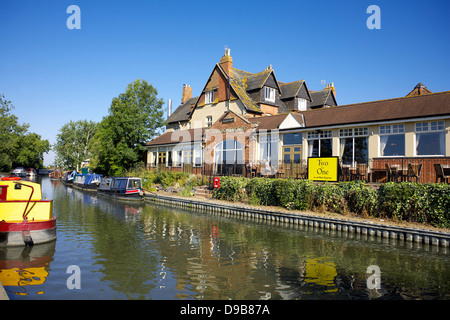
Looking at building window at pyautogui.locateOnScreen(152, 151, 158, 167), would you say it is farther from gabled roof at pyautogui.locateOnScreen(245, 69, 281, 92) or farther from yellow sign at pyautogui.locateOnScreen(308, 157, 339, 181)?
yellow sign at pyautogui.locateOnScreen(308, 157, 339, 181)

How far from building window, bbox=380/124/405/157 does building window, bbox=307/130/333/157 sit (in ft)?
11.0

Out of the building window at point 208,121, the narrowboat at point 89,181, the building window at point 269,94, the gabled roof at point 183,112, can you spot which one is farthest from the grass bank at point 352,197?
the narrowboat at point 89,181

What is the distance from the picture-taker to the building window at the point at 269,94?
112 ft

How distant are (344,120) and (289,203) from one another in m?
7.09

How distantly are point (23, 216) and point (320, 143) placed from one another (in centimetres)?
1807

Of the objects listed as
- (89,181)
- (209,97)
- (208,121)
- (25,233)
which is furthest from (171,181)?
(25,233)

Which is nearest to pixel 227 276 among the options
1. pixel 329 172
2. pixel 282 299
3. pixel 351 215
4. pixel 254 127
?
pixel 282 299

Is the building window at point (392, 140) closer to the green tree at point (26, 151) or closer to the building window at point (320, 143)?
the building window at point (320, 143)

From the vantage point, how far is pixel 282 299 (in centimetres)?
750

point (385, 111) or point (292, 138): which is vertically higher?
point (385, 111)

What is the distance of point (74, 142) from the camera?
84.6m

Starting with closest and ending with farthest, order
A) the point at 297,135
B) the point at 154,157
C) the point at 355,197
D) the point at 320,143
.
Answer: the point at 355,197 → the point at 320,143 → the point at 297,135 → the point at 154,157

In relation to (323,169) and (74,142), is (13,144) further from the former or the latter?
(323,169)

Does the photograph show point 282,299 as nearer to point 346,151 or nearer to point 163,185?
point 346,151
